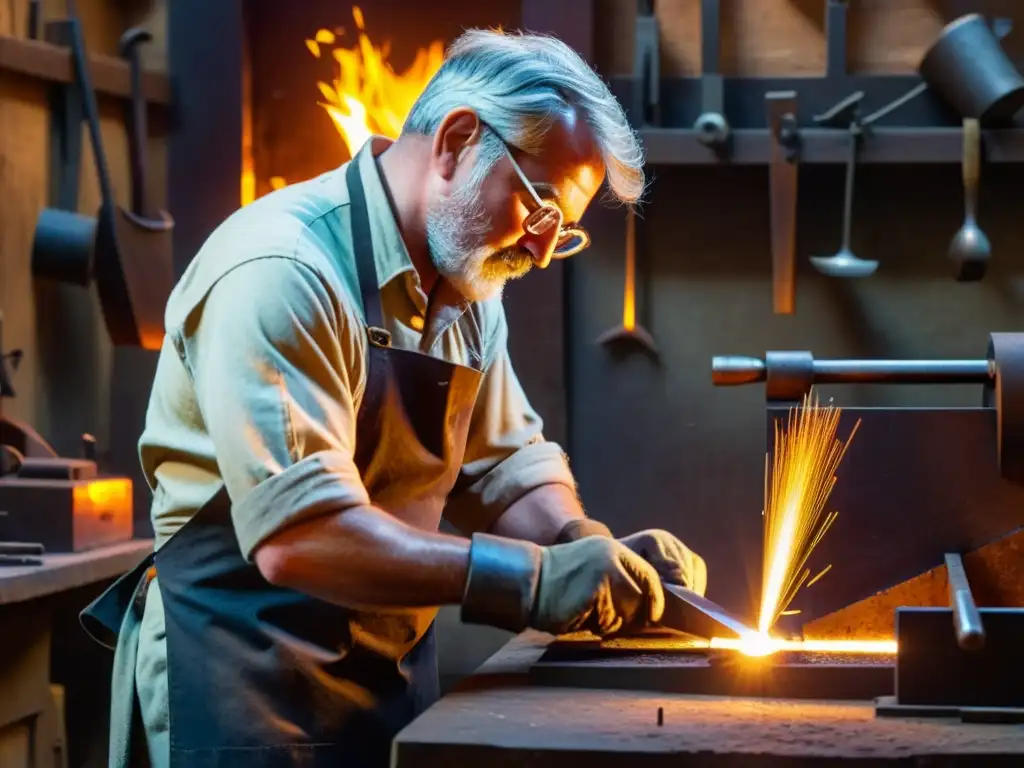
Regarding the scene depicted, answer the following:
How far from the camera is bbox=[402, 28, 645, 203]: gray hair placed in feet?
6.41

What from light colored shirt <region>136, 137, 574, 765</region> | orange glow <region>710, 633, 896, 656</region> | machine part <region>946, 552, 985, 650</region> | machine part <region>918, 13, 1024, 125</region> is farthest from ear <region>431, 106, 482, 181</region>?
machine part <region>918, 13, 1024, 125</region>

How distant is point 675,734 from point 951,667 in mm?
378

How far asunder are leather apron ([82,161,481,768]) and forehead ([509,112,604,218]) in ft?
0.86

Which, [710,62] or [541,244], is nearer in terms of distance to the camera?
[541,244]

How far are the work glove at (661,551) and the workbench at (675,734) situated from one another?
393mm

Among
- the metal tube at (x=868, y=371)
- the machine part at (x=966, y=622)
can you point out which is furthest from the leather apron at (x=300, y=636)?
the machine part at (x=966, y=622)

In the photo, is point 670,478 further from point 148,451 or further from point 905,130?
point 148,451

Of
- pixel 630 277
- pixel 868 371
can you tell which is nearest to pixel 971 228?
pixel 630 277

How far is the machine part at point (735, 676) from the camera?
71.6 inches

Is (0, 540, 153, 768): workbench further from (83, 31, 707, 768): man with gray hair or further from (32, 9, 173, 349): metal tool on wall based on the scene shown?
(83, 31, 707, 768): man with gray hair

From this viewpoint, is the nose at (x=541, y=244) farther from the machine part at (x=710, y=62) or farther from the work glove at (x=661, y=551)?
the machine part at (x=710, y=62)

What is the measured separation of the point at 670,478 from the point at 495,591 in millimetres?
2245

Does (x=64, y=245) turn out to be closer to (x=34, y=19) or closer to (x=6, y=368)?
(x=6, y=368)

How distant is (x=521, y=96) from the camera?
1951 millimetres
